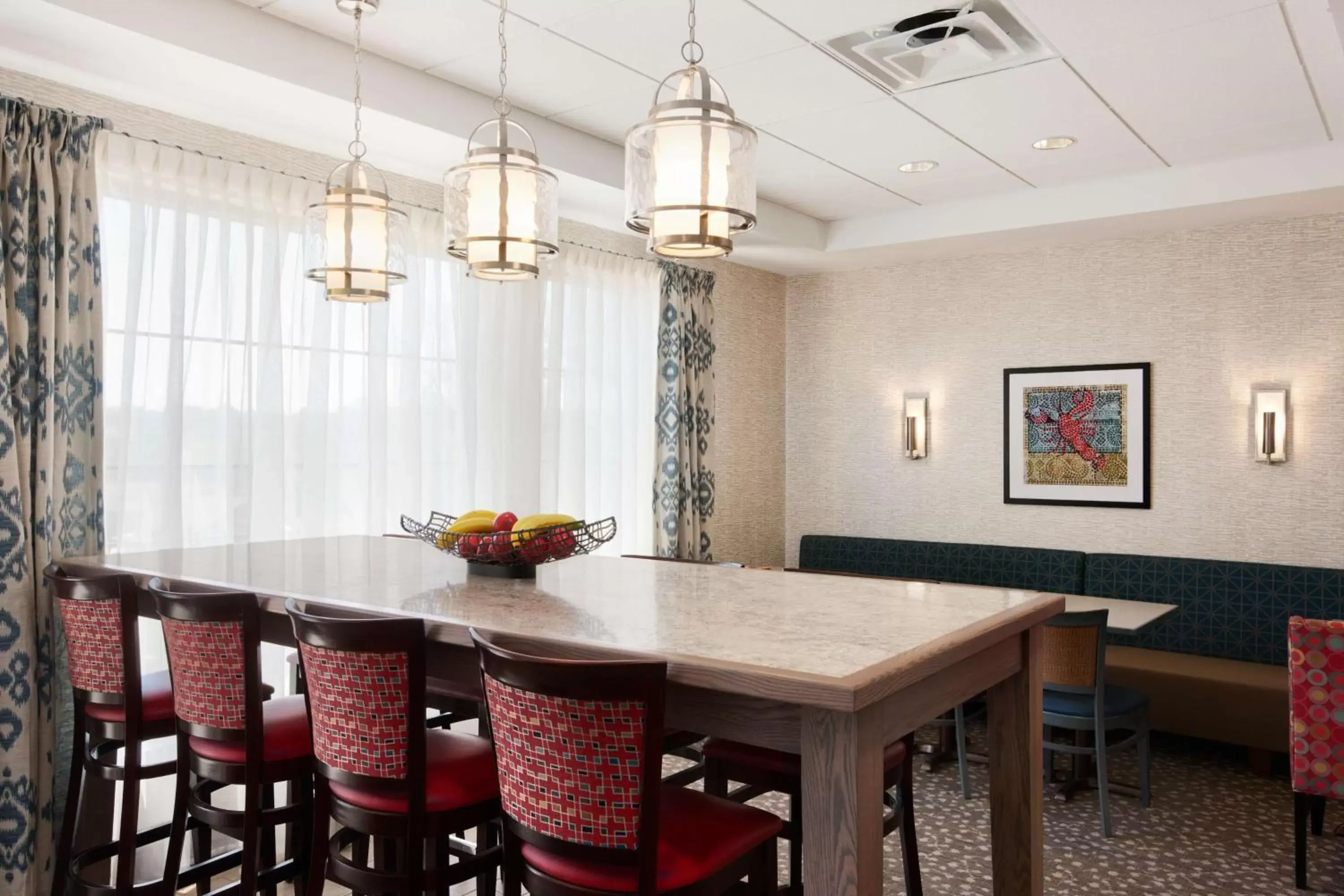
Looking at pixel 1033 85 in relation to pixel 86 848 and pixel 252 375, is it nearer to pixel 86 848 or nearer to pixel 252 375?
pixel 252 375

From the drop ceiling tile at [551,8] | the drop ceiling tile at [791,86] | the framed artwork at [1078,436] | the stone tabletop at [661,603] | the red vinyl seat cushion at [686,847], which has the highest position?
the drop ceiling tile at [791,86]

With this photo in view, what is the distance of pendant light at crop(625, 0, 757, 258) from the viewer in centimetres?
181

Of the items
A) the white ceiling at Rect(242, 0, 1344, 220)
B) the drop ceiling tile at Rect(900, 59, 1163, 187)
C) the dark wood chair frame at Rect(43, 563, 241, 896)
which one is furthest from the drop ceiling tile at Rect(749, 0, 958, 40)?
the dark wood chair frame at Rect(43, 563, 241, 896)

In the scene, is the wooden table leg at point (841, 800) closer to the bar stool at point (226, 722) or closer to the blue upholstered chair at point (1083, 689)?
the bar stool at point (226, 722)

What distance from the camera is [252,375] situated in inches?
142

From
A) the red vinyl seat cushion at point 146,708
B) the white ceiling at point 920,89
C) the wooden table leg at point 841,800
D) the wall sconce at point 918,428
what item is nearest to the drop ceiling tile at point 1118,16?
the white ceiling at point 920,89

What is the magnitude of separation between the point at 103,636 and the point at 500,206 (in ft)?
4.65

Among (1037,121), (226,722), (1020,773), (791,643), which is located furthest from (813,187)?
(226,722)

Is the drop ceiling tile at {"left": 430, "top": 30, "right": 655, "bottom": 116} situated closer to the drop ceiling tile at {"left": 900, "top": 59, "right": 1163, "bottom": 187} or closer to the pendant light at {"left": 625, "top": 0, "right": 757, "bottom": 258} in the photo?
the drop ceiling tile at {"left": 900, "top": 59, "right": 1163, "bottom": 187}

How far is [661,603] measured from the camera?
6.77ft

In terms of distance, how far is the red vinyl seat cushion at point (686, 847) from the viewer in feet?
4.95

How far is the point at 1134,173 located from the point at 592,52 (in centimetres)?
282

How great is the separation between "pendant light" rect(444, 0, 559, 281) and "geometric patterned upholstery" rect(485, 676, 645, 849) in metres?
1.04

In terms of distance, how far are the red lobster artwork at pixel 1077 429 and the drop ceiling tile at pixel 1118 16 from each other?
2.45 metres
